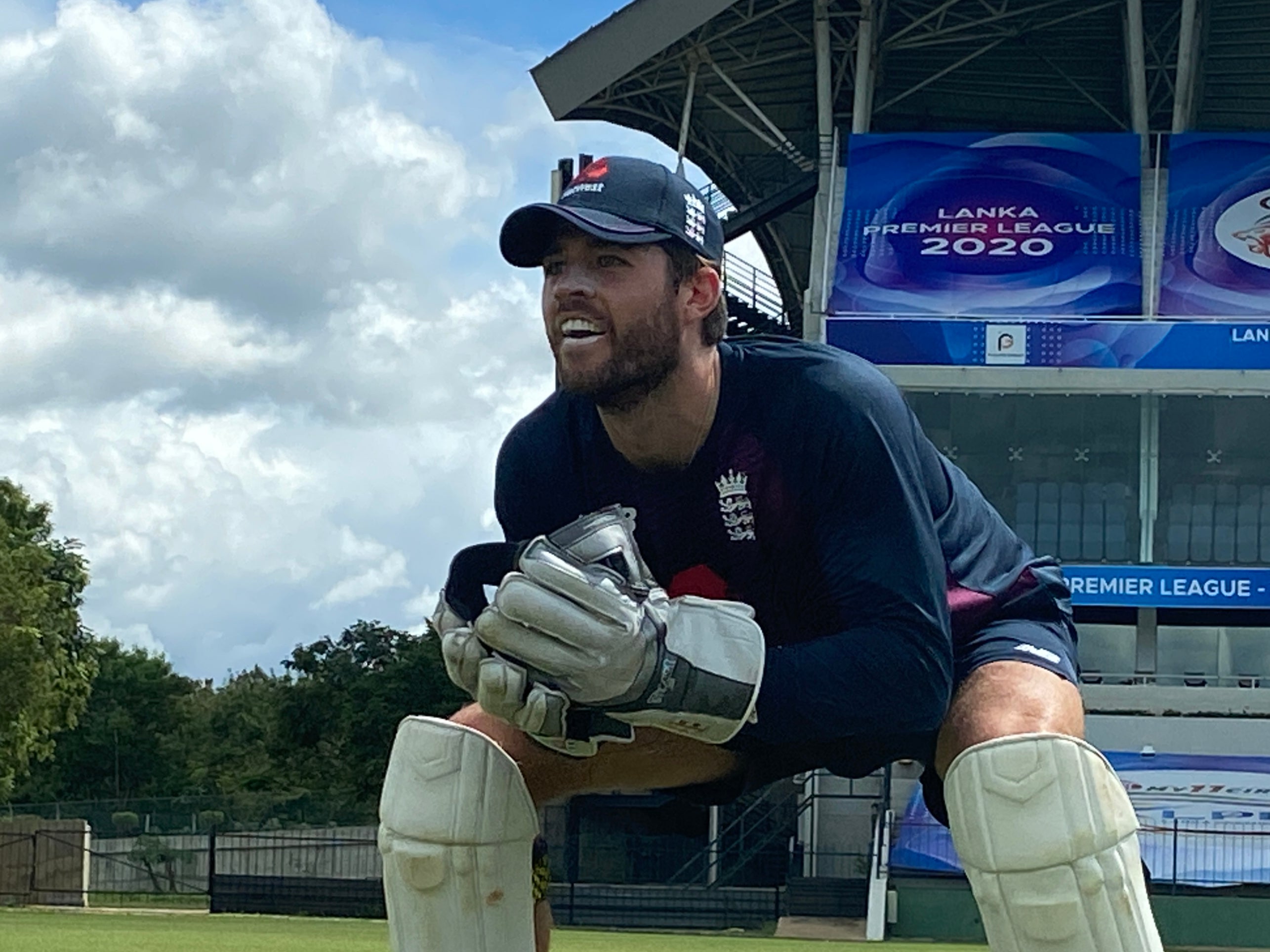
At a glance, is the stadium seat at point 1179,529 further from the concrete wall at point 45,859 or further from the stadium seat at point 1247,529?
the concrete wall at point 45,859

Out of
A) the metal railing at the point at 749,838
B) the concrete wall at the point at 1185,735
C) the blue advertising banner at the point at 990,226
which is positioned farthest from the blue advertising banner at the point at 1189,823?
the blue advertising banner at the point at 990,226

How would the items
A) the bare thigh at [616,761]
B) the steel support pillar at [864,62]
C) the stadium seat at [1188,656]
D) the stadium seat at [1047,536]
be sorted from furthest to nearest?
the steel support pillar at [864,62] < the stadium seat at [1047,536] < the stadium seat at [1188,656] < the bare thigh at [616,761]

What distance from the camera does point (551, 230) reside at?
13.6ft

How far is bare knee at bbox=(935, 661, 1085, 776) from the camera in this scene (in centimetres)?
410

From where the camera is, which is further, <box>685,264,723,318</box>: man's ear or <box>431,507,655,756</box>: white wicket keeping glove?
<box>685,264,723,318</box>: man's ear

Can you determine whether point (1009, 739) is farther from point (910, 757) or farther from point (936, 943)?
point (936, 943)

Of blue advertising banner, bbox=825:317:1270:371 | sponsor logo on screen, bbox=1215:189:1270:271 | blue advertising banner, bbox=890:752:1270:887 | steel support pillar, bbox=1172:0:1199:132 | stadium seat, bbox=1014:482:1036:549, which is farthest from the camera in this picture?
steel support pillar, bbox=1172:0:1199:132

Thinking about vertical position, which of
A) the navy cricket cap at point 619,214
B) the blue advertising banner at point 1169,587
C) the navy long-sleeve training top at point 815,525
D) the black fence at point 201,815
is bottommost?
the black fence at point 201,815

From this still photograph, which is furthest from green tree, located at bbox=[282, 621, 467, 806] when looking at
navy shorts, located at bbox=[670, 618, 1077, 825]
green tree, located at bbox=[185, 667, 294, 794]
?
navy shorts, located at bbox=[670, 618, 1077, 825]

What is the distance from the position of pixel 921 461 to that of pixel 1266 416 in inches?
1261

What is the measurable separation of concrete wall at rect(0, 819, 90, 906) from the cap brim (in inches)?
1012

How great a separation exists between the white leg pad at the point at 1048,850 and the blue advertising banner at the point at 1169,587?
30.5 metres

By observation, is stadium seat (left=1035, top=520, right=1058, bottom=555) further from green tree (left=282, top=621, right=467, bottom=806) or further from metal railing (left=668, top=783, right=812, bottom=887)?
green tree (left=282, top=621, right=467, bottom=806)

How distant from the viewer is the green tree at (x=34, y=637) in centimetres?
2873
